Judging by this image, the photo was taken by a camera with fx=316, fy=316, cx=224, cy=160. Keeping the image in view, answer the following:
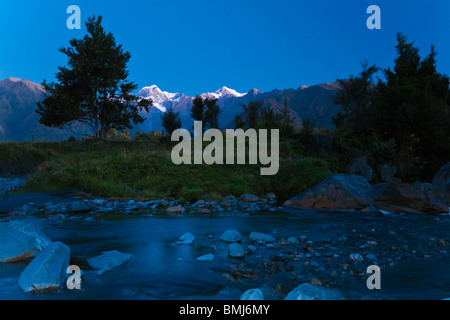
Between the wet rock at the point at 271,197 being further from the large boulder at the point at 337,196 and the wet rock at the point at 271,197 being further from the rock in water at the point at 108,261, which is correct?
the rock in water at the point at 108,261

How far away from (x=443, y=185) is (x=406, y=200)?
8.84ft

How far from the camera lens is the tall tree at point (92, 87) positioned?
2417 cm

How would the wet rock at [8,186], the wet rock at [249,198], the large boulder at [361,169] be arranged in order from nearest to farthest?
1. the wet rock at [249,198]
2. the wet rock at [8,186]
3. the large boulder at [361,169]

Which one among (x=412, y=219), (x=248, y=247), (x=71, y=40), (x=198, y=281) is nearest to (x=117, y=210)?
(x=248, y=247)

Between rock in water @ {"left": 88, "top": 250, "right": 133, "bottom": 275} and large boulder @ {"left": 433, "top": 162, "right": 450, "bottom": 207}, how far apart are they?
9029 mm

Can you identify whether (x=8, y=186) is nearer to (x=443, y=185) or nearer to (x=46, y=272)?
(x=46, y=272)

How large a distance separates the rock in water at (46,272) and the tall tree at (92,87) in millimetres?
23447

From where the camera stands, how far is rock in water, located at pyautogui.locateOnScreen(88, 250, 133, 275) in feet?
10.9

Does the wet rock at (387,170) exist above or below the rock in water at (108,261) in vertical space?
above

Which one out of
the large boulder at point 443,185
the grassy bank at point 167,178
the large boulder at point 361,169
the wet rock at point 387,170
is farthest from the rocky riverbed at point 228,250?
the wet rock at point 387,170

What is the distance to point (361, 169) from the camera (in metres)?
13.8

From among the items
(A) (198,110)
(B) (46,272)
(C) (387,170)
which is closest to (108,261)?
(B) (46,272)

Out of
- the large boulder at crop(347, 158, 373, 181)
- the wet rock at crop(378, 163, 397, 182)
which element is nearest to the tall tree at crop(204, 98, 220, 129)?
the large boulder at crop(347, 158, 373, 181)
